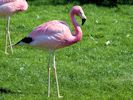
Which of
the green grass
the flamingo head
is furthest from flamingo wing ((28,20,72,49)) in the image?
the green grass

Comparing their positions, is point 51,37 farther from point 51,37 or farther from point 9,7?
point 9,7

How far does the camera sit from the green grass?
7777 mm

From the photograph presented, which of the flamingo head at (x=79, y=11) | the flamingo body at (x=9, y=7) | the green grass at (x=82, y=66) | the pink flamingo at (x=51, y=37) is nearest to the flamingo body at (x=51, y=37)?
the pink flamingo at (x=51, y=37)

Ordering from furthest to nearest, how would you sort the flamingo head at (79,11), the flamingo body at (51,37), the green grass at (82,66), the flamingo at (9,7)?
the flamingo at (9,7), the green grass at (82,66), the flamingo head at (79,11), the flamingo body at (51,37)

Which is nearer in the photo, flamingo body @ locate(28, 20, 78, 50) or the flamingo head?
flamingo body @ locate(28, 20, 78, 50)

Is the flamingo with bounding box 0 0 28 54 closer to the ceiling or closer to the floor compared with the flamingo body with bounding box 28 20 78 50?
closer to the floor

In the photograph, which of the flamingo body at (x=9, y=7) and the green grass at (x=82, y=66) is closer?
the green grass at (x=82, y=66)

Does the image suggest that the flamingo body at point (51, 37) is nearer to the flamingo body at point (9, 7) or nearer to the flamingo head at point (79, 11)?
the flamingo head at point (79, 11)

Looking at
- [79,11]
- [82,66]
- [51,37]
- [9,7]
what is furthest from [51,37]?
[9,7]

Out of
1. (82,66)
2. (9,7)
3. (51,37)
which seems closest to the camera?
(51,37)

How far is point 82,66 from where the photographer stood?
30.0ft

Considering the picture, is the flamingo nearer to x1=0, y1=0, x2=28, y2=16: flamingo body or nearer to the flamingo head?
x1=0, y1=0, x2=28, y2=16: flamingo body

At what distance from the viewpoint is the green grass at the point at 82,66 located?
7777 millimetres

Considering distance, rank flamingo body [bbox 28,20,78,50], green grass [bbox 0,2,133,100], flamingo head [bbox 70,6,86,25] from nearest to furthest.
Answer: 1. flamingo body [bbox 28,20,78,50]
2. flamingo head [bbox 70,6,86,25]
3. green grass [bbox 0,2,133,100]
